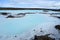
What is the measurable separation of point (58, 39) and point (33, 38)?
1439mm

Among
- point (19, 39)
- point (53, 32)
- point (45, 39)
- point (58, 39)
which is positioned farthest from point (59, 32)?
point (19, 39)

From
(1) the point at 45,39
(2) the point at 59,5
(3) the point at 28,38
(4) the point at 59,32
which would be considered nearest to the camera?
(1) the point at 45,39

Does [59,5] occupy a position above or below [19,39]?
below

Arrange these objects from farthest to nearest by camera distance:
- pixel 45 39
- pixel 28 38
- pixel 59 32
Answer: pixel 59 32
pixel 28 38
pixel 45 39

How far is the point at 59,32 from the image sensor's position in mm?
10570

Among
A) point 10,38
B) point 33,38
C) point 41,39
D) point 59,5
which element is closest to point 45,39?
point 41,39

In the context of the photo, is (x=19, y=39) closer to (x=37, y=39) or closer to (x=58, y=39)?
(x=37, y=39)

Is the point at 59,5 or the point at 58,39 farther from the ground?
the point at 58,39

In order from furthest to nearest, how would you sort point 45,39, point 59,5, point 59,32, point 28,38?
point 59,5
point 59,32
point 28,38
point 45,39

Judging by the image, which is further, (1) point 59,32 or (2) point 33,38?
(1) point 59,32

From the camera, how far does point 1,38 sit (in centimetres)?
905

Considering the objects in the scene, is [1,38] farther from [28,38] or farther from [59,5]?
[59,5]

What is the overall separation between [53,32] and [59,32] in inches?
15.8

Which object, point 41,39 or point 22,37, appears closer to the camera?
point 41,39
